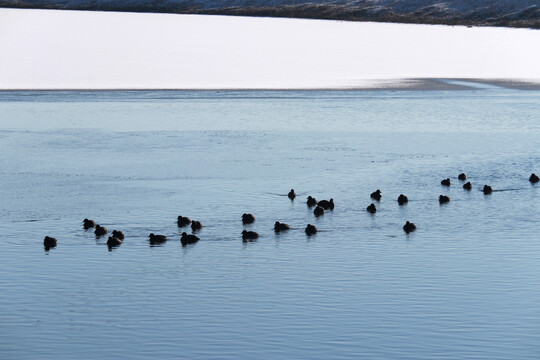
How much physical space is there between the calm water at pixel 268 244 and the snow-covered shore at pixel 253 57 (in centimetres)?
2812

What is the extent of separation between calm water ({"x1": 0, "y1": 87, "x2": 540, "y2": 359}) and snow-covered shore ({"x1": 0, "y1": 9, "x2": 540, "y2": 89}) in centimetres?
2812

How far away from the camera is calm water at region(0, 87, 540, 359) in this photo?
62.2 feet

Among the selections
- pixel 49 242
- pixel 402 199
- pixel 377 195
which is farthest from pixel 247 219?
pixel 402 199

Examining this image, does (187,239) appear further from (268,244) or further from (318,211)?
(318,211)

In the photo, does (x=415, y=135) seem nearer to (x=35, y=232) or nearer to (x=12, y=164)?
(x=12, y=164)

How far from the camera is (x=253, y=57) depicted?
107 meters

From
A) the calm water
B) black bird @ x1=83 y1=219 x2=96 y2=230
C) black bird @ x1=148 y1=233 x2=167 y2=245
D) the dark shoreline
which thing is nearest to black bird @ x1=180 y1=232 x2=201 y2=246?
the calm water

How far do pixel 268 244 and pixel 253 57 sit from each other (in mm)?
82121

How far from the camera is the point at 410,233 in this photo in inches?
1089

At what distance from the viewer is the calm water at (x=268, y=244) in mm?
18953

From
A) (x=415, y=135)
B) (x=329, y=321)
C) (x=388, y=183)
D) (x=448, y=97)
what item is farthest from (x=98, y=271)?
(x=448, y=97)

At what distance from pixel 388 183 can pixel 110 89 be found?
39.2 metres

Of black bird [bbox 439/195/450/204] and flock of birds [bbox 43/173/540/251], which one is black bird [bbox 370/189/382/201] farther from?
black bird [bbox 439/195/450/204]

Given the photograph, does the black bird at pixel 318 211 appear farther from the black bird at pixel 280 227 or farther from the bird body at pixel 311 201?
the black bird at pixel 280 227
